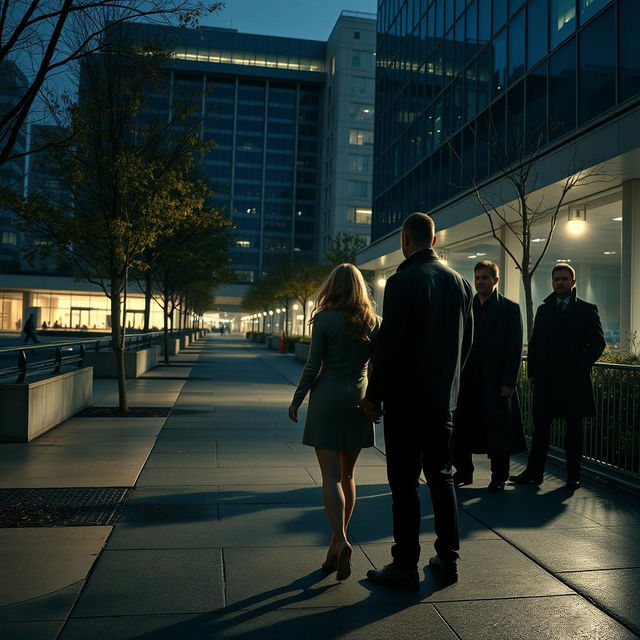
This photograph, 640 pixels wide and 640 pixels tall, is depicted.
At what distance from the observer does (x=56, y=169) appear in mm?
13422

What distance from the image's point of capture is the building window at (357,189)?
80188 mm

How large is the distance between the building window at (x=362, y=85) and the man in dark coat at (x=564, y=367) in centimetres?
8152

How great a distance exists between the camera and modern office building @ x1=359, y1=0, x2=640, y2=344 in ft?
43.4

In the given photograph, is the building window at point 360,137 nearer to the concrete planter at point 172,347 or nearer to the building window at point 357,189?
the building window at point 357,189

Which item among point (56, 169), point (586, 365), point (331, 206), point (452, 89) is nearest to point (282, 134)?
point (331, 206)

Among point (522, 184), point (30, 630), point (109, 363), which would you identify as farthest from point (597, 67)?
point (109, 363)

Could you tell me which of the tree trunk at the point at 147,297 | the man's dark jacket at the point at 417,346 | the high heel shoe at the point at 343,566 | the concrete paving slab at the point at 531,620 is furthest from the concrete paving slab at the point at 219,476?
the tree trunk at the point at 147,297

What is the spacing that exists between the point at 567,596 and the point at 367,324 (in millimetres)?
1837

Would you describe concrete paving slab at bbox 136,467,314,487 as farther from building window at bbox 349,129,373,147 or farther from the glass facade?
building window at bbox 349,129,373,147

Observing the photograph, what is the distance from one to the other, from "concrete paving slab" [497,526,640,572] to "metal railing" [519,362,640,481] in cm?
166

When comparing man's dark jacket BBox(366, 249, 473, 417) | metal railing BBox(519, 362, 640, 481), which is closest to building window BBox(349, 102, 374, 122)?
metal railing BBox(519, 362, 640, 481)

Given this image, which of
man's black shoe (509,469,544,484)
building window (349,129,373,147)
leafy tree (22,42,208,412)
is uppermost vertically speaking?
building window (349,129,373,147)

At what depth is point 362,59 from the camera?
85062mm

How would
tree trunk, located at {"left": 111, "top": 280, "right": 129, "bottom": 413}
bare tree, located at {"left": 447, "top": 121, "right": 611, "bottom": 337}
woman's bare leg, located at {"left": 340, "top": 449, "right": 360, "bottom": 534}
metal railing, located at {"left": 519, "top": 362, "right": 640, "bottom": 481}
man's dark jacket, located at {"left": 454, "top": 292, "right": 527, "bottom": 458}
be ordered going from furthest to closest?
bare tree, located at {"left": 447, "top": 121, "right": 611, "bottom": 337}, tree trunk, located at {"left": 111, "top": 280, "right": 129, "bottom": 413}, metal railing, located at {"left": 519, "top": 362, "right": 640, "bottom": 481}, man's dark jacket, located at {"left": 454, "top": 292, "right": 527, "bottom": 458}, woman's bare leg, located at {"left": 340, "top": 449, "right": 360, "bottom": 534}
